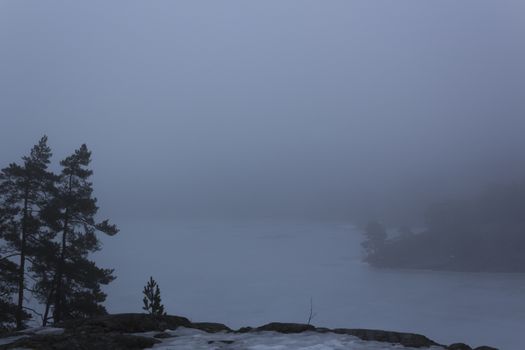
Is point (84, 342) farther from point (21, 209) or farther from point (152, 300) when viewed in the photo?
point (21, 209)

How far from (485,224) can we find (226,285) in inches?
4954

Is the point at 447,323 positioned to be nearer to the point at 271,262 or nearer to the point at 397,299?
the point at 397,299

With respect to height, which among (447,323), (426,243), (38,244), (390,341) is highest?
(426,243)

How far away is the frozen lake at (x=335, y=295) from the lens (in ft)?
241

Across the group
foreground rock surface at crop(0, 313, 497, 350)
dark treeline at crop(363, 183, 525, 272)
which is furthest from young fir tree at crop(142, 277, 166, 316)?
dark treeline at crop(363, 183, 525, 272)

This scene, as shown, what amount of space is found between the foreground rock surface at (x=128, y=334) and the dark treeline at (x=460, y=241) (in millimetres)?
140430

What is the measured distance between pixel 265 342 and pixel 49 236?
16.6 meters

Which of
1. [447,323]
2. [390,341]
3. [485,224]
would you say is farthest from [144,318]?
[485,224]

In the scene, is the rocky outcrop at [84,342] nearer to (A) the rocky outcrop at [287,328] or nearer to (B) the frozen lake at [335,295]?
(A) the rocky outcrop at [287,328]

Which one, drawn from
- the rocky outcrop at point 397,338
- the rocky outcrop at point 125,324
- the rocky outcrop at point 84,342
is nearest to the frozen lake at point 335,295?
the rocky outcrop at point 397,338

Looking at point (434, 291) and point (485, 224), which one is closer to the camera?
point (434, 291)

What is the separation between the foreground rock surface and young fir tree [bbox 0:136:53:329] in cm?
1163

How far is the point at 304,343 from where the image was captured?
9891 mm

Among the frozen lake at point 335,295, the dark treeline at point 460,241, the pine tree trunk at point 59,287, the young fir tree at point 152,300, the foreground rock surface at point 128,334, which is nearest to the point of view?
the foreground rock surface at point 128,334
